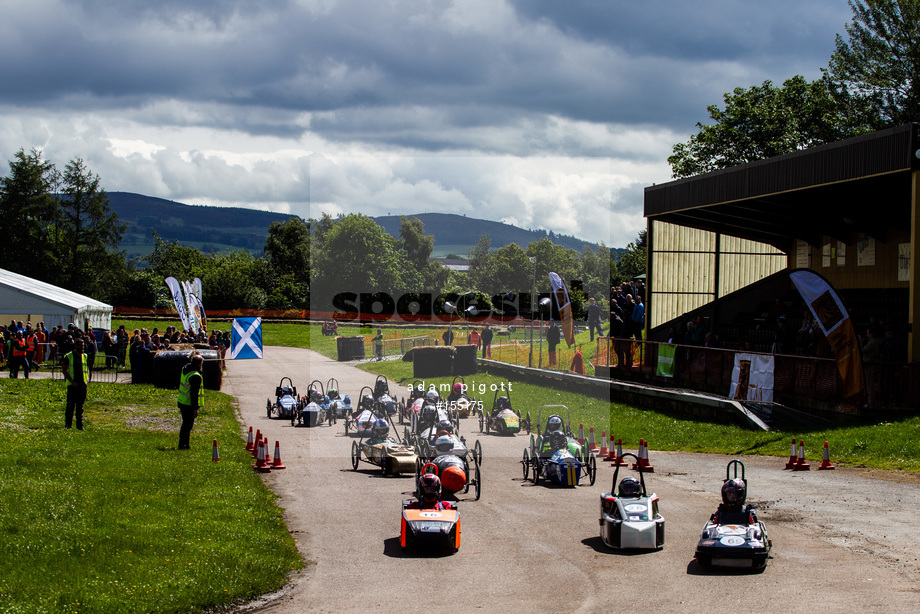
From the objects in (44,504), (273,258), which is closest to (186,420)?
(44,504)

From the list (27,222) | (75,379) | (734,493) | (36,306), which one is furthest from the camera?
(27,222)

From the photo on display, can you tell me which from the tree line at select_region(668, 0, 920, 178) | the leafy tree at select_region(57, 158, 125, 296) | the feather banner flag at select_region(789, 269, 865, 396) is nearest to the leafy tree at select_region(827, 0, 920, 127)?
the tree line at select_region(668, 0, 920, 178)

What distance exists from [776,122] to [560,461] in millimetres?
39968

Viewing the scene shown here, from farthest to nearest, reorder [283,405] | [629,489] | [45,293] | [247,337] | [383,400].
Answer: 1. [45,293]
2. [247,337]
3. [283,405]
4. [383,400]
5. [629,489]

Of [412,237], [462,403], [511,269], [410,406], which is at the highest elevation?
[412,237]

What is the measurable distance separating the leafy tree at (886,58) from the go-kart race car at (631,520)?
136 feet

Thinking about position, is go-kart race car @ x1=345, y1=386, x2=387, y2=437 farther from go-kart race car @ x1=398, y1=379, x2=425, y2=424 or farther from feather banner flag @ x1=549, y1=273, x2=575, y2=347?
feather banner flag @ x1=549, y1=273, x2=575, y2=347

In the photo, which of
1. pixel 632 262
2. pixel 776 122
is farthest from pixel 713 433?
pixel 632 262

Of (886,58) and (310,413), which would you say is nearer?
(310,413)

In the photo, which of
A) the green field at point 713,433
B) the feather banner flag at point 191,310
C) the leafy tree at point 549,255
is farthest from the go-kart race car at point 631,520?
the feather banner flag at point 191,310

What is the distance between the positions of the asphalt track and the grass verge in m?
0.61

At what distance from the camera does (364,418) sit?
21.8m

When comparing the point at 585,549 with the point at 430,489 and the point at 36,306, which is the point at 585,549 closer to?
the point at 430,489

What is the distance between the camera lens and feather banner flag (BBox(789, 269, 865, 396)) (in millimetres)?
18688
